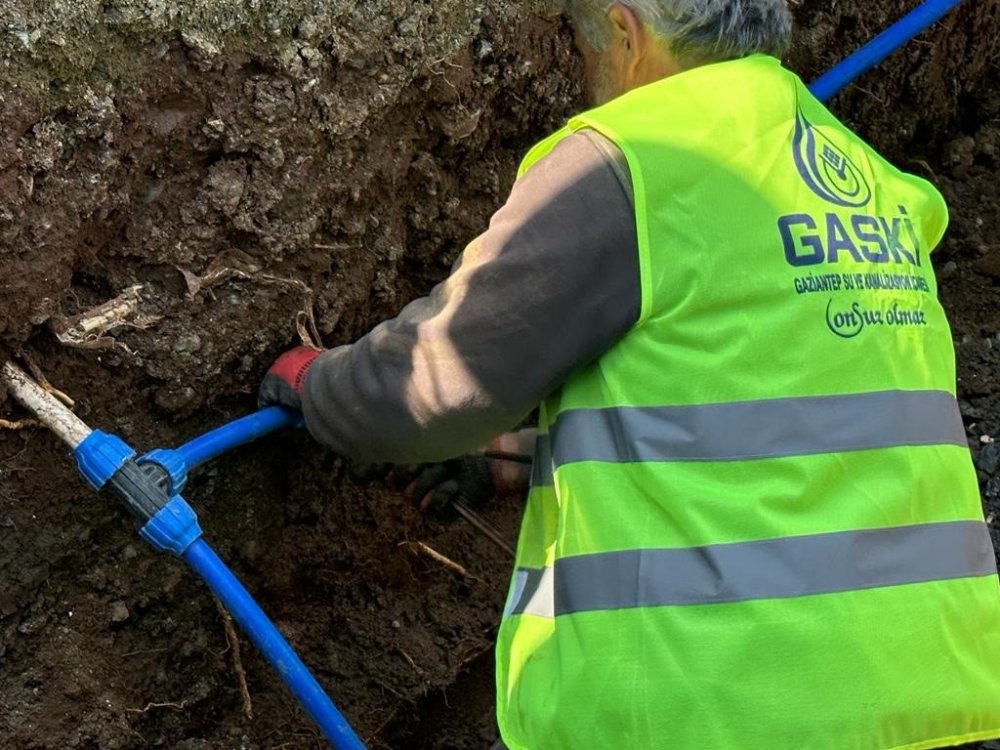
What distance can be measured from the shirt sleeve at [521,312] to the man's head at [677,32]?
27 cm

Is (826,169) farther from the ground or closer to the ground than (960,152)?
farther from the ground

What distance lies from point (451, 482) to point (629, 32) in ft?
2.85

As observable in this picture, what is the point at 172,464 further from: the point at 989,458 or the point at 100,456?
the point at 989,458

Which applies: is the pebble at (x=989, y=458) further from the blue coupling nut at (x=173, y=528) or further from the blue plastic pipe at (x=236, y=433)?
the blue coupling nut at (x=173, y=528)

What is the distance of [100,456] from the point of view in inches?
67.2

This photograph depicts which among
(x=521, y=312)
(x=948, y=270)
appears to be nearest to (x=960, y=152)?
(x=948, y=270)

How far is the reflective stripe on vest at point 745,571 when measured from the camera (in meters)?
1.42

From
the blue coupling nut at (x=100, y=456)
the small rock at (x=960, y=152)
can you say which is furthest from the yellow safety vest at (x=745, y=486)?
the small rock at (x=960, y=152)

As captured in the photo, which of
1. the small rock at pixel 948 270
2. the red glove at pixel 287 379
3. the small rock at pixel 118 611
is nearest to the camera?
the red glove at pixel 287 379

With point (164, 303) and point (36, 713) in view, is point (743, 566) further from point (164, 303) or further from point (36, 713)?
point (36, 713)

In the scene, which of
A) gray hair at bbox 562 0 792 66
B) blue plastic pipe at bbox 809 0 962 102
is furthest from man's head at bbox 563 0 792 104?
blue plastic pipe at bbox 809 0 962 102

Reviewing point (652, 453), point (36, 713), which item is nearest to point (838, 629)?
point (652, 453)

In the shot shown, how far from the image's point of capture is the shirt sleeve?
1415mm

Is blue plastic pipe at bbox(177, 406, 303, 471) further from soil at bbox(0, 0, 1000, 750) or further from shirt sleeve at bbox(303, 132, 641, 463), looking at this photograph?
shirt sleeve at bbox(303, 132, 641, 463)
